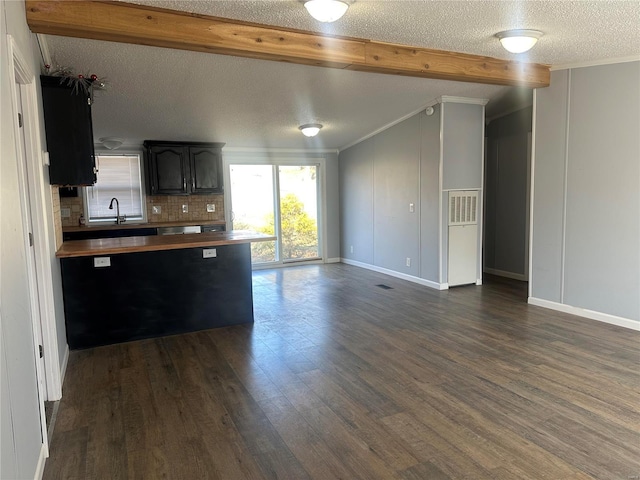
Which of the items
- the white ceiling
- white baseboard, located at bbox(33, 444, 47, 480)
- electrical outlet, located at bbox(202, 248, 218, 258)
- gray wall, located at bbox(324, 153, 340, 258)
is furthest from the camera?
gray wall, located at bbox(324, 153, 340, 258)

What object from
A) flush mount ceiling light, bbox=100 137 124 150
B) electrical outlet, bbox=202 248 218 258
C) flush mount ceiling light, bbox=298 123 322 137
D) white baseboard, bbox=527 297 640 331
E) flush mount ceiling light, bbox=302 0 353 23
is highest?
flush mount ceiling light, bbox=302 0 353 23

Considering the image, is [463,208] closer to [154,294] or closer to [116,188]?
[154,294]

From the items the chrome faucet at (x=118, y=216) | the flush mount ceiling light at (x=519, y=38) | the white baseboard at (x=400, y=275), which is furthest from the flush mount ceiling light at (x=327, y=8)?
the chrome faucet at (x=118, y=216)

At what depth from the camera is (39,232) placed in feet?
8.81

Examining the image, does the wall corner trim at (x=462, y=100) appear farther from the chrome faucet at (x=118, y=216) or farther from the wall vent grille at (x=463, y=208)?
the chrome faucet at (x=118, y=216)

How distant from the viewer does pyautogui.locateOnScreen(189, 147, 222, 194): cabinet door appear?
6707 mm

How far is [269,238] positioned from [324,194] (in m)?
3.84

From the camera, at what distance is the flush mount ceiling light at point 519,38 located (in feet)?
10.8

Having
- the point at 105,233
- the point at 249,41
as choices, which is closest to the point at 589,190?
the point at 249,41

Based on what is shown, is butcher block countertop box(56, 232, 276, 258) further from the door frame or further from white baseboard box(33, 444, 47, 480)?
white baseboard box(33, 444, 47, 480)

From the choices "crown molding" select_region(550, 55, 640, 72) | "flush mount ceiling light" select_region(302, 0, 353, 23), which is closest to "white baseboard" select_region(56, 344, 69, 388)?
"flush mount ceiling light" select_region(302, 0, 353, 23)

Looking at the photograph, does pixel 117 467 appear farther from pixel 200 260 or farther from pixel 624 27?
pixel 624 27

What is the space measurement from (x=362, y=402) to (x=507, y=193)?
477cm

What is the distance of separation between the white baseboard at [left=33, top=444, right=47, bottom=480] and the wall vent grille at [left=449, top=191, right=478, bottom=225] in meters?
4.82
